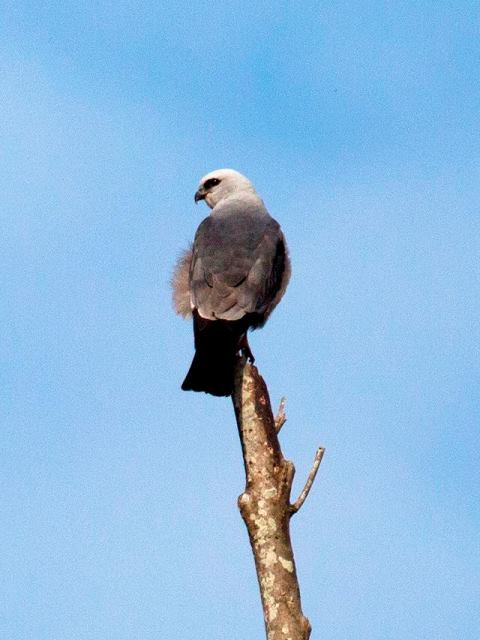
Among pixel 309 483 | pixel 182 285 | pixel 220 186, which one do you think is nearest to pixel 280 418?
pixel 309 483

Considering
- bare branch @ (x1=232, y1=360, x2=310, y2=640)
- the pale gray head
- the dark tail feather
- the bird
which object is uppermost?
the pale gray head

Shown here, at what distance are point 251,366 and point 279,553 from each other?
1638 mm

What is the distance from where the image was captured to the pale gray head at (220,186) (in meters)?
11.6

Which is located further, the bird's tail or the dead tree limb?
the bird's tail

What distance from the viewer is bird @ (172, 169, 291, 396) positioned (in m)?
8.41

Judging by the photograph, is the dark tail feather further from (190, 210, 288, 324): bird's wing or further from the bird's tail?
(190, 210, 288, 324): bird's wing

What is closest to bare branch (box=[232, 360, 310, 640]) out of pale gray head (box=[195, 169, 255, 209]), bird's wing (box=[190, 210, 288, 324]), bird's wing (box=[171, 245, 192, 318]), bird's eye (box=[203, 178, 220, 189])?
bird's wing (box=[190, 210, 288, 324])

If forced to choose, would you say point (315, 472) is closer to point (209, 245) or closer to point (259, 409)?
point (259, 409)

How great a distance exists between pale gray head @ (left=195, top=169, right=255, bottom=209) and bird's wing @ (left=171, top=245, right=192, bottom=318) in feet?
5.86

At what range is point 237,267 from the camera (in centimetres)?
908

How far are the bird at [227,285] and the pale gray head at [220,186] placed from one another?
1.10 meters

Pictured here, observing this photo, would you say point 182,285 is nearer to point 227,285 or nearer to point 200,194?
point 227,285

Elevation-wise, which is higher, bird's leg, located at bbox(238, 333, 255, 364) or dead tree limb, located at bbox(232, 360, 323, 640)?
bird's leg, located at bbox(238, 333, 255, 364)

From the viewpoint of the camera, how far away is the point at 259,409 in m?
7.14
